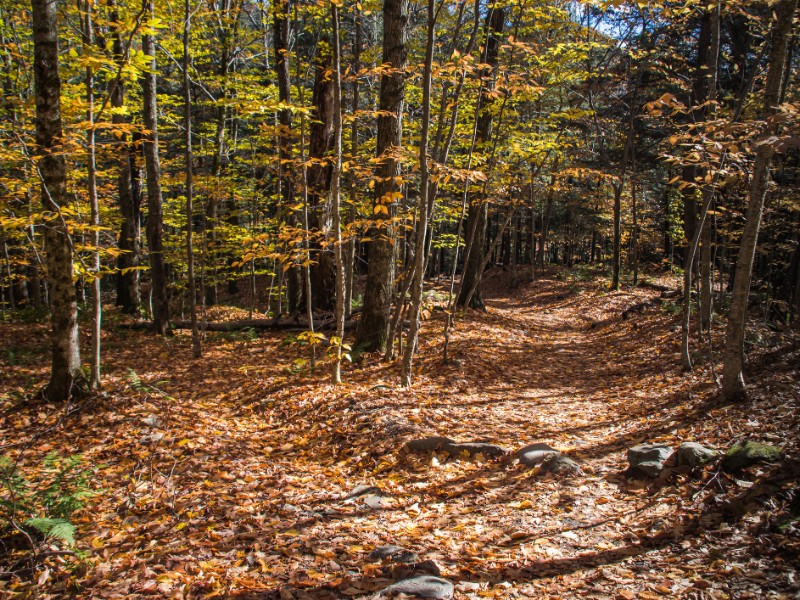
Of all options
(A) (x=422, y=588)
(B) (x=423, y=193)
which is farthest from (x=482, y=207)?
(A) (x=422, y=588)

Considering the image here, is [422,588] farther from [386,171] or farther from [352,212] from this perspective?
[352,212]

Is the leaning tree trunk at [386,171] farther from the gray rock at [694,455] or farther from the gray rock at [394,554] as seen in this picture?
the gray rock at [694,455]

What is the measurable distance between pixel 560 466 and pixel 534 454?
31 centimetres

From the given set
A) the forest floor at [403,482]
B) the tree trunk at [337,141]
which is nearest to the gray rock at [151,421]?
the forest floor at [403,482]

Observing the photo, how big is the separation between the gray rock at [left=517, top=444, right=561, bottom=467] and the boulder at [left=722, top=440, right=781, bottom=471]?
1.58 meters

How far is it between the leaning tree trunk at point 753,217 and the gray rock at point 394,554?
4.91 m

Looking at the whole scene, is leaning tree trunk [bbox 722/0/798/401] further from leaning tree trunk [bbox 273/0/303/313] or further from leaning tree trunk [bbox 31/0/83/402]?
leaning tree trunk [bbox 31/0/83/402]

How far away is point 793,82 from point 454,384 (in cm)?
1089

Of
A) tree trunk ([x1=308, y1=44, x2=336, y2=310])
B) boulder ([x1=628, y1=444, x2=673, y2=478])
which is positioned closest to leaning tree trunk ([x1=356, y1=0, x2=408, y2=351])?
tree trunk ([x1=308, y1=44, x2=336, y2=310])

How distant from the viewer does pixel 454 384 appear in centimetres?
812

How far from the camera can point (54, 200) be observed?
5.77 metres

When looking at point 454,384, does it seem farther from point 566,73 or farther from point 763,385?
point 566,73

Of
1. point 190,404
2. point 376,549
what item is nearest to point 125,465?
point 190,404

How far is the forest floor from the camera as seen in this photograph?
324 cm
